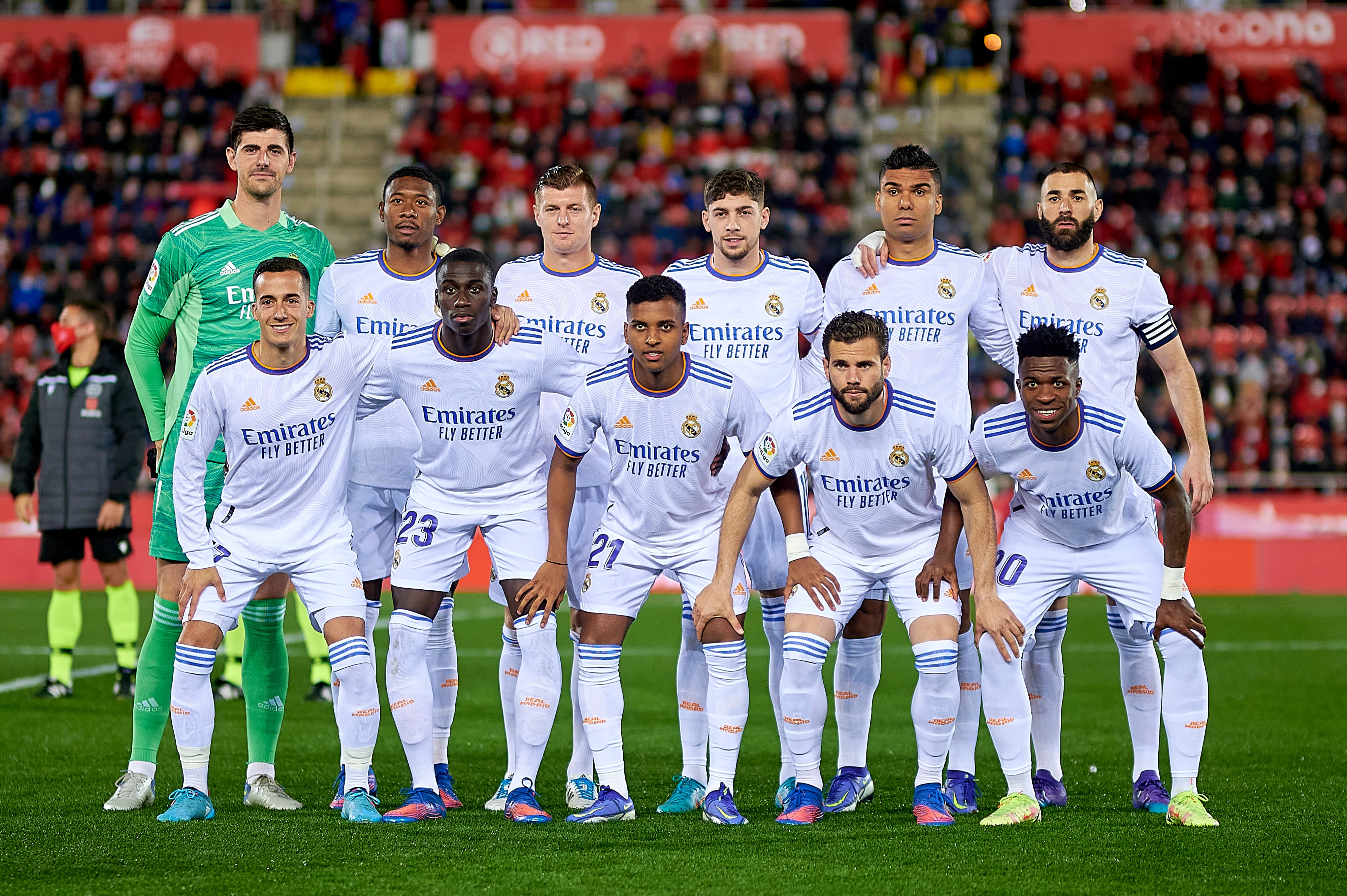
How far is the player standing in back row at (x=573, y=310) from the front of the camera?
6.57m

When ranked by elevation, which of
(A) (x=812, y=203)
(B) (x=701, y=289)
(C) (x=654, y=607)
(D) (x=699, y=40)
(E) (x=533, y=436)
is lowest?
(C) (x=654, y=607)

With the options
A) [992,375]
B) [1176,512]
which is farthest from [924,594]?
[992,375]

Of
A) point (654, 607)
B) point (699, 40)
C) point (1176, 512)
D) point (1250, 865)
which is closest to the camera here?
point (1250, 865)

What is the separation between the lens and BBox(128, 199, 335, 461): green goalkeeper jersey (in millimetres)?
6547

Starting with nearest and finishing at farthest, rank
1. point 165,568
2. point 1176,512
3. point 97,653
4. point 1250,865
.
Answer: point 1250,865 < point 1176,512 < point 165,568 < point 97,653

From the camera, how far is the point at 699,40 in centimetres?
2484

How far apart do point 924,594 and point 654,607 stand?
33.2ft

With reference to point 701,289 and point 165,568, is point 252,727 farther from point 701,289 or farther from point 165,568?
point 701,289

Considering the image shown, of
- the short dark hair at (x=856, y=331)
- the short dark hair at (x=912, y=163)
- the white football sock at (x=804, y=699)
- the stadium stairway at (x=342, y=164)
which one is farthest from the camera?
the stadium stairway at (x=342, y=164)

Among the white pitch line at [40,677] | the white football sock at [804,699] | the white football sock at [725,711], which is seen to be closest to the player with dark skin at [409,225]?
the white football sock at [725,711]

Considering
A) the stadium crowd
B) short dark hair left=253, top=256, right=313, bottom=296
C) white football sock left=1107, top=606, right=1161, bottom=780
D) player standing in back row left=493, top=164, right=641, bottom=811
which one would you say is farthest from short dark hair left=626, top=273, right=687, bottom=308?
the stadium crowd

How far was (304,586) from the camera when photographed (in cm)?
609

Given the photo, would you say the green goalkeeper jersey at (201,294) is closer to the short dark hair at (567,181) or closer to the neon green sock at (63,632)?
the short dark hair at (567,181)

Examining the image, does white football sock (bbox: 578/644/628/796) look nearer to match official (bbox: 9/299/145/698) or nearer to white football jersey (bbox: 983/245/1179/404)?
white football jersey (bbox: 983/245/1179/404)
